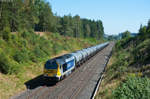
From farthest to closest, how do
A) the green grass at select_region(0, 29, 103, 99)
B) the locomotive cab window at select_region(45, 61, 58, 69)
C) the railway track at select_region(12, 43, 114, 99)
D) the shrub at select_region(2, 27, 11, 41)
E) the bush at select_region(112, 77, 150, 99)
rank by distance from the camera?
the shrub at select_region(2, 27, 11, 41) < the locomotive cab window at select_region(45, 61, 58, 69) < the green grass at select_region(0, 29, 103, 99) < the railway track at select_region(12, 43, 114, 99) < the bush at select_region(112, 77, 150, 99)

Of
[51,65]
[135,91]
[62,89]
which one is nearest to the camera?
[135,91]

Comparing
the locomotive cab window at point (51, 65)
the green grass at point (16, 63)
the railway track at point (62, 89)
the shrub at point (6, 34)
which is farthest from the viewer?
the shrub at point (6, 34)

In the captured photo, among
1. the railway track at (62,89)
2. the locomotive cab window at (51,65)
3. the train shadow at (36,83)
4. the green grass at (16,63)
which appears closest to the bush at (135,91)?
the railway track at (62,89)

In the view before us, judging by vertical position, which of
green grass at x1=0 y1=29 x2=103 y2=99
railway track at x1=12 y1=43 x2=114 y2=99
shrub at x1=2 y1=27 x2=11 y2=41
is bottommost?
railway track at x1=12 y1=43 x2=114 y2=99

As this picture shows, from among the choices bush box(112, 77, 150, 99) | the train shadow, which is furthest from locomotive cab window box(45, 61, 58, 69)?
bush box(112, 77, 150, 99)

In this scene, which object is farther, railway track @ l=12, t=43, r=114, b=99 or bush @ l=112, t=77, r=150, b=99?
railway track @ l=12, t=43, r=114, b=99

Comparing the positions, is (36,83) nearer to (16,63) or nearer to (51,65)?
(51,65)

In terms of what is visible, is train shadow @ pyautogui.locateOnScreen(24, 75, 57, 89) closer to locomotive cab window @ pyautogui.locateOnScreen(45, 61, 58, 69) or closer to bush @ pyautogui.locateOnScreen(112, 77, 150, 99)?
locomotive cab window @ pyautogui.locateOnScreen(45, 61, 58, 69)

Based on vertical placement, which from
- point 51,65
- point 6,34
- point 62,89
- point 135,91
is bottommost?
point 62,89

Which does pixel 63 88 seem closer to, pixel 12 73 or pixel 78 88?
pixel 78 88

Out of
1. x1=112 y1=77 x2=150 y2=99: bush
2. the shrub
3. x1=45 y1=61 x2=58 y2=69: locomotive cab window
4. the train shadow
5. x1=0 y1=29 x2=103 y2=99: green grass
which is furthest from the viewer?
the shrub

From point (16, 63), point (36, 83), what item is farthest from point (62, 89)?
point (16, 63)

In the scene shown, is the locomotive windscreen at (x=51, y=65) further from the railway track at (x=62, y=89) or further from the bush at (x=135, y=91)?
the bush at (x=135, y=91)

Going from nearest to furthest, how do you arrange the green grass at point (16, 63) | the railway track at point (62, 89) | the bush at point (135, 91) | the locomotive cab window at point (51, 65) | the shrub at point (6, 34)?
the bush at point (135, 91)
the railway track at point (62, 89)
the green grass at point (16, 63)
the locomotive cab window at point (51, 65)
the shrub at point (6, 34)
